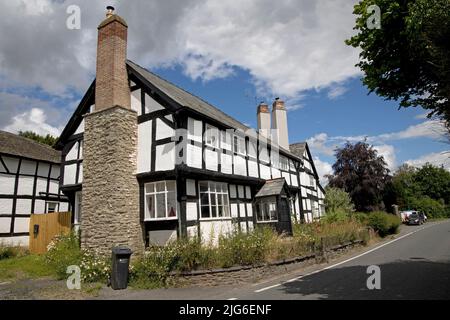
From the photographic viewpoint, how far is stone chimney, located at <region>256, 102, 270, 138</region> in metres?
25.9

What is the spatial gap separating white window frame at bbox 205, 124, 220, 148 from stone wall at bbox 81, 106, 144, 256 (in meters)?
3.23

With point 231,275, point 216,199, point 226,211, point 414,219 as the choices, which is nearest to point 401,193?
point 414,219

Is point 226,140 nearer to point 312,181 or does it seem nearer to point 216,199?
point 216,199

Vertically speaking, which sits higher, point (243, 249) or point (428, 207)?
point (428, 207)

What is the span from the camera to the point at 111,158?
13695mm

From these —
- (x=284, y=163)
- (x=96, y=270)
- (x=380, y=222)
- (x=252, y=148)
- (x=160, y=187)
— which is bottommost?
(x=96, y=270)

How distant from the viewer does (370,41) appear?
7668mm

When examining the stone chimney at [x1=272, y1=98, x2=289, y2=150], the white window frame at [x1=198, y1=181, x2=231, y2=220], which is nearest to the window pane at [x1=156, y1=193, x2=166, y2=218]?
the white window frame at [x1=198, y1=181, x2=231, y2=220]

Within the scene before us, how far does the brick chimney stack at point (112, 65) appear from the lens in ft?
47.5

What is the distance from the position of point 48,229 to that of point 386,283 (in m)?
16.4

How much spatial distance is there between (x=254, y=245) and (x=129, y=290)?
14.1 feet

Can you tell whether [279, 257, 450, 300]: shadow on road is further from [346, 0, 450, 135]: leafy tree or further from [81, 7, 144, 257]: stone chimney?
[81, 7, 144, 257]: stone chimney

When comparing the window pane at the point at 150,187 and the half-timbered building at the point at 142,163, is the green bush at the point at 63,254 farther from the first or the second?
the window pane at the point at 150,187

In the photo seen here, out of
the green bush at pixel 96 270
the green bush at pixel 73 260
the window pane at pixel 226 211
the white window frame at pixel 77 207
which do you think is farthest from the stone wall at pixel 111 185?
the window pane at pixel 226 211
